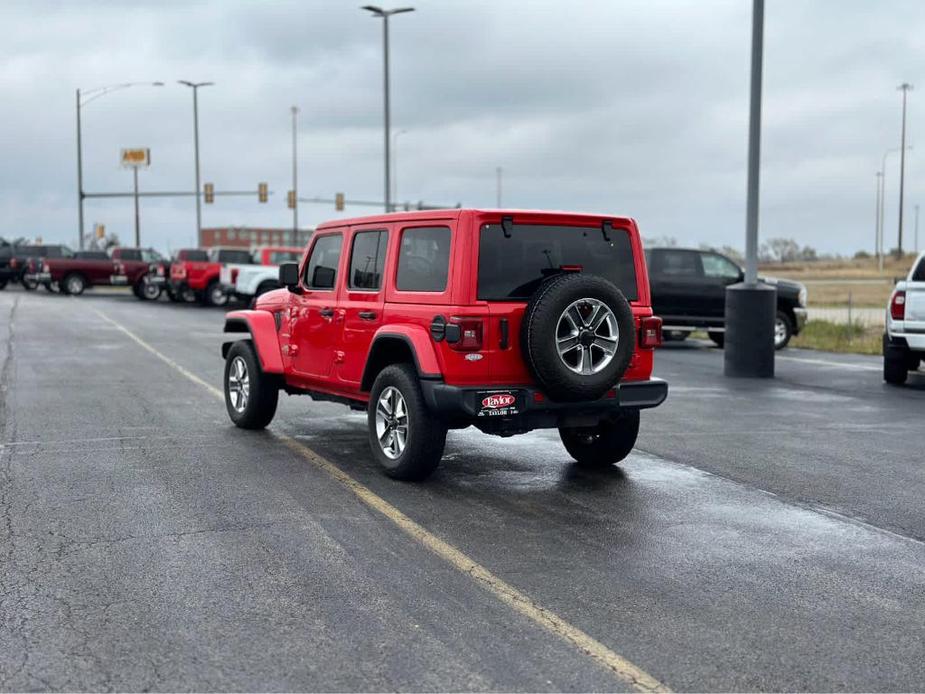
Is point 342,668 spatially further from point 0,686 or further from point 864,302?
point 864,302

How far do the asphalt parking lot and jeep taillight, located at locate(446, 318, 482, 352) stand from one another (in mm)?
1013

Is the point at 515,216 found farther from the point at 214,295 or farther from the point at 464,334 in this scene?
the point at 214,295

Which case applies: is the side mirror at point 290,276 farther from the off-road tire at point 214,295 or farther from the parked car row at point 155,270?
the off-road tire at point 214,295

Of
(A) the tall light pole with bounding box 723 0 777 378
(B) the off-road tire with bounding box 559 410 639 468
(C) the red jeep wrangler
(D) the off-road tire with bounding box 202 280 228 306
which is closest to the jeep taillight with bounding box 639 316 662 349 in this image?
(C) the red jeep wrangler

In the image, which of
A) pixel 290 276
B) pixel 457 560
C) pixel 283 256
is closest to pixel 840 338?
pixel 290 276

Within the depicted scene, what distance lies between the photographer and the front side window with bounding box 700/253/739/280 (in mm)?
22359

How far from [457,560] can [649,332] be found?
116 inches

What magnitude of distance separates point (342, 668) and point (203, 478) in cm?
405

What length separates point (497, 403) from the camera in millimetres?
7656

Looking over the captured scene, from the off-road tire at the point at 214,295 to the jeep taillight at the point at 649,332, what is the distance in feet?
102

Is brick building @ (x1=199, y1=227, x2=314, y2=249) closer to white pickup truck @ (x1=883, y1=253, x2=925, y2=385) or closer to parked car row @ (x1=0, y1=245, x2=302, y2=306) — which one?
parked car row @ (x1=0, y1=245, x2=302, y2=306)

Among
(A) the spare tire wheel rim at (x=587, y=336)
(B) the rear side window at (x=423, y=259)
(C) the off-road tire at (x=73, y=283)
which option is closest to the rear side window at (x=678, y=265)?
(B) the rear side window at (x=423, y=259)

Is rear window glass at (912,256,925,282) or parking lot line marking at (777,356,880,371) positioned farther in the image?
parking lot line marking at (777,356,880,371)

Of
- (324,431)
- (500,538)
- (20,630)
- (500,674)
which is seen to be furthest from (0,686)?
(324,431)
